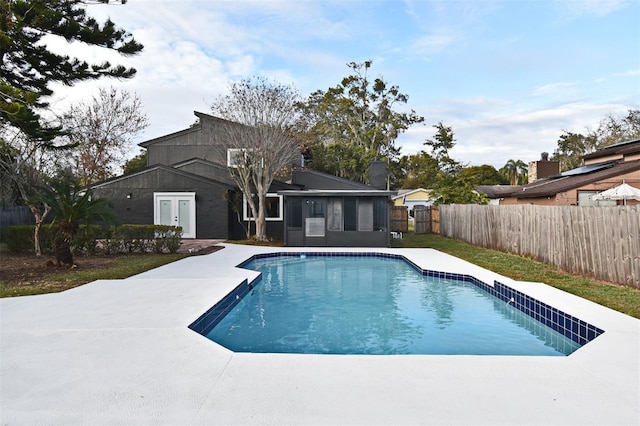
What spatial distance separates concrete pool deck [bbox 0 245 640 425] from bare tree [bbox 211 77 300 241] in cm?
1202

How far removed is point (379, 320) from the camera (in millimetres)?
6941

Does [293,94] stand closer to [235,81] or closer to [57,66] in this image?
[235,81]

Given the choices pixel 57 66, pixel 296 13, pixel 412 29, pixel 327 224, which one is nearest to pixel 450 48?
pixel 412 29

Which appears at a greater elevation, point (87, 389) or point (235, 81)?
point (235, 81)

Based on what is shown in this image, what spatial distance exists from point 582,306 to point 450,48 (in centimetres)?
1297

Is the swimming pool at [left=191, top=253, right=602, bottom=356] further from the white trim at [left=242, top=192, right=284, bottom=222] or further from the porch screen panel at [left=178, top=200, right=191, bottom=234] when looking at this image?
the porch screen panel at [left=178, top=200, right=191, bottom=234]

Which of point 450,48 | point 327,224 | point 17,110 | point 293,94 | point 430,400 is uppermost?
point 450,48

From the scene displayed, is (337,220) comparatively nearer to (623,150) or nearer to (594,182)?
(594,182)

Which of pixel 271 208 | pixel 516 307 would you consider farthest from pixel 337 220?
pixel 516 307

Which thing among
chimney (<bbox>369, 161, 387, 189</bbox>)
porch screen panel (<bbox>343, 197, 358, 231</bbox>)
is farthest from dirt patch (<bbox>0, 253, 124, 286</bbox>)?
chimney (<bbox>369, 161, 387, 189</bbox>)

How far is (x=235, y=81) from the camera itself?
17.6 metres

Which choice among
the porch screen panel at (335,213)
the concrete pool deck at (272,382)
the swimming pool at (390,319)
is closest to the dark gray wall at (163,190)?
the porch screen panel at (335,213)

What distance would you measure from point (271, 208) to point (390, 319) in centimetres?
1317

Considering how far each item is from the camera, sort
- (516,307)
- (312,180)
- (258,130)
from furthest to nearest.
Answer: (312,180), (258,130), (516,307)
